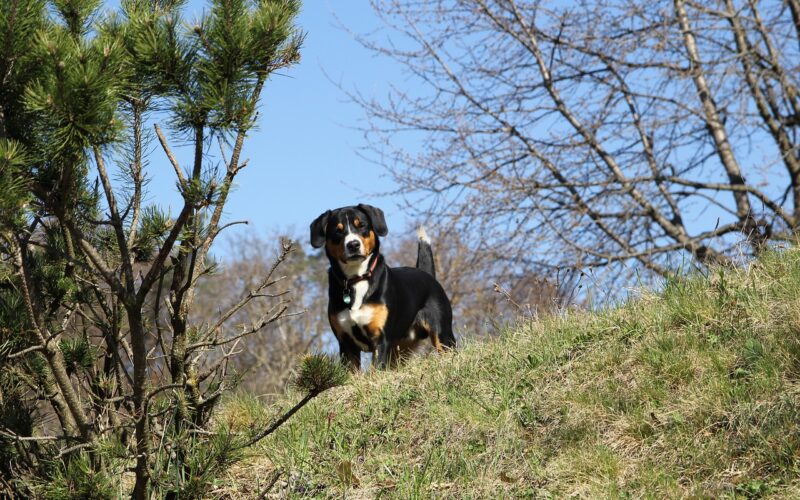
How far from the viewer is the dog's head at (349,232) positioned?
6852 mm

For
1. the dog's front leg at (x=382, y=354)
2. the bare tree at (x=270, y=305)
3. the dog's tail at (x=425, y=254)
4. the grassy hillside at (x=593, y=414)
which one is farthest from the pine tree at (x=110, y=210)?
the bare tree at (x=270, y=305)

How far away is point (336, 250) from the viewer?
22.9 feet

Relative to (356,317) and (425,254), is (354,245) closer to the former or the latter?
(356,317)

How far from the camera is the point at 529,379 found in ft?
15.9

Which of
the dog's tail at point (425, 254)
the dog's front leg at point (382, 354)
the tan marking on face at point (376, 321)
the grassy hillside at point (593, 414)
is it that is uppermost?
the dog's tail at point (425, 254)

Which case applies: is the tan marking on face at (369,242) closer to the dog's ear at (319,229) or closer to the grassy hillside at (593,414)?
the dog's ear at (319,229)

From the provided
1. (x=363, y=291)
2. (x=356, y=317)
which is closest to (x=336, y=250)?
(x=363, y=291)

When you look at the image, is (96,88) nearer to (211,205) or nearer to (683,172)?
(211,205)

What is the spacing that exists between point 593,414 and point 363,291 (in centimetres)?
286

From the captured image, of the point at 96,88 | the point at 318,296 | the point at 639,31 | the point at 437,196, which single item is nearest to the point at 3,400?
the point at 96,88

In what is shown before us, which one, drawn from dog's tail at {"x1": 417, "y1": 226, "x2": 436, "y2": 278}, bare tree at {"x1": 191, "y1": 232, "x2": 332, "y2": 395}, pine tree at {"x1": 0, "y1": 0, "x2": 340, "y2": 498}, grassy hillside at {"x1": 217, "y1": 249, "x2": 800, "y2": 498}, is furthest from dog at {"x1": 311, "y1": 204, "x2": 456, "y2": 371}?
bare tree at {"x1": 191, "y1": 232, "x2": 332, "y2": 395}

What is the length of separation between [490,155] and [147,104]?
8.14 meters

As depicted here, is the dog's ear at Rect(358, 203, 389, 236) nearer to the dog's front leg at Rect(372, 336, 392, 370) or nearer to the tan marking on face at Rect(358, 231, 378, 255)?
the tan marking on face at Rect(358, 231, 378, 255)

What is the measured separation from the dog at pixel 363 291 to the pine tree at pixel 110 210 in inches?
91.7
